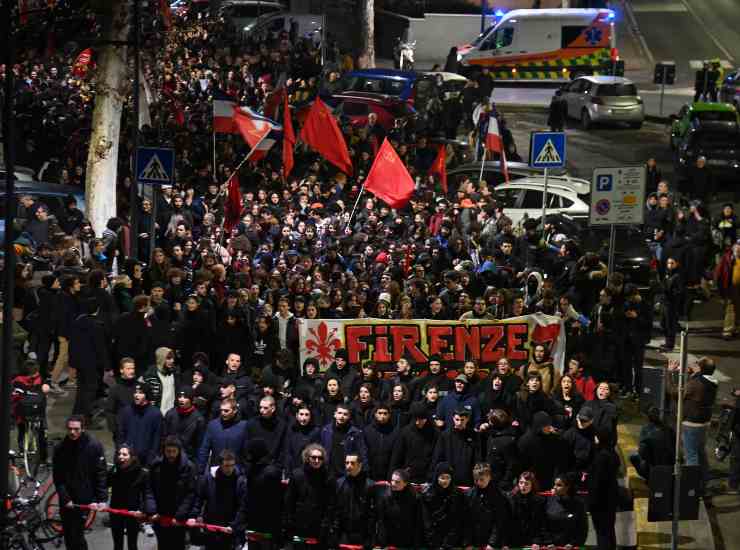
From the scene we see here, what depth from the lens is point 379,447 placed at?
1441cm

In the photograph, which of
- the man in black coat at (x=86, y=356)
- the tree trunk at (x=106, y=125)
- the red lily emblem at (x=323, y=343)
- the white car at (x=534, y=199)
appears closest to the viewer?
the man in black coat at (x=86, y=356)

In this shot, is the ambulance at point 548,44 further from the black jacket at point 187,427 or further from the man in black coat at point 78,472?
the man in black coat at point 78,472

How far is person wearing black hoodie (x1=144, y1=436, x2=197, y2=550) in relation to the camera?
13.4m

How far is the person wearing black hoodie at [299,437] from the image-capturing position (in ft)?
46.4

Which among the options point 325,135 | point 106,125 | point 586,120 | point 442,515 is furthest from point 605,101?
point 442,515

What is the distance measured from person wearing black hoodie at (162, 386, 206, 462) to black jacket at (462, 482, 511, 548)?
9.21 feet

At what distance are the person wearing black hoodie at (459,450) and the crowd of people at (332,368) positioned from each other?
0.8 inches

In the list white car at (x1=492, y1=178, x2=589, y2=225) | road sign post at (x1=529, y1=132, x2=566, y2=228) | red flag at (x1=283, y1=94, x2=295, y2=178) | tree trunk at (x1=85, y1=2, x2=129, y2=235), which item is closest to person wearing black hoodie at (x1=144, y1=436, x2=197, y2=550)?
road sign post at (x1=529, y1=132, x2=566, y2=228)

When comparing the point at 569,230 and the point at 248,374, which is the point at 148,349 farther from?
the point at 569,230

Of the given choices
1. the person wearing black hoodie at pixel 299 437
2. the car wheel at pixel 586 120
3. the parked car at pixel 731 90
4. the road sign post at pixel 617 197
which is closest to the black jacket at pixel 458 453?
the person wearing black hoodie at pixel 299 437

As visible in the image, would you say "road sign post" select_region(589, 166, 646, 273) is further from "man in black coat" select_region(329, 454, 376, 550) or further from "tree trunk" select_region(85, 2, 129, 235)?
"tree trunk" select_region(85, 2, 129, 235)

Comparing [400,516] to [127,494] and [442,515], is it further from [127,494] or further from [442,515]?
[127,494]

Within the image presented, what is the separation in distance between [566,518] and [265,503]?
2611mm

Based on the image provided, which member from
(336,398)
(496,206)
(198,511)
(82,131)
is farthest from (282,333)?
(82,131)
